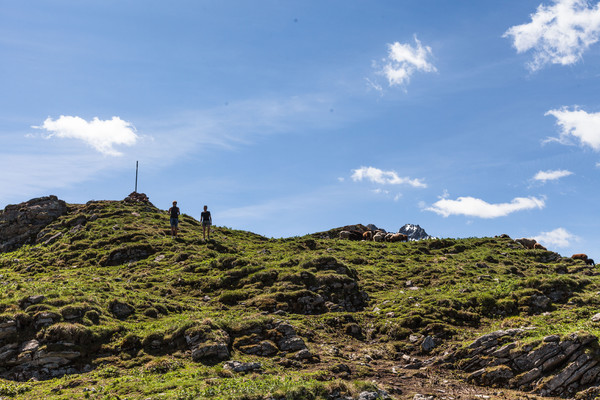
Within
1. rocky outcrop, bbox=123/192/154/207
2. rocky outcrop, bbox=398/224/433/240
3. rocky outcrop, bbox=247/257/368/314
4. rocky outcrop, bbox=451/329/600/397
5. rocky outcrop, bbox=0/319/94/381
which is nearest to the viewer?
rocky outcrop, bbox=451/329/600/397

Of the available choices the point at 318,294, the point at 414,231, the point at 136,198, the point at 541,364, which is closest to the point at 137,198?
the point at 136,198

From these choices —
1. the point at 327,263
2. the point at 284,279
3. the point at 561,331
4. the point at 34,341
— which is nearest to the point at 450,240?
the point at 327,263

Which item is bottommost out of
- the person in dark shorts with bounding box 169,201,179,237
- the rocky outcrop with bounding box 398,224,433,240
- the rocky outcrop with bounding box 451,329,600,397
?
the rocky outcrop with bounding box 451,329,600,397

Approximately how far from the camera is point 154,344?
22.5 m

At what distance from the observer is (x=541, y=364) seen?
19594 millimetres

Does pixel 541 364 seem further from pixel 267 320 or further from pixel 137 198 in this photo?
pixel 137 198

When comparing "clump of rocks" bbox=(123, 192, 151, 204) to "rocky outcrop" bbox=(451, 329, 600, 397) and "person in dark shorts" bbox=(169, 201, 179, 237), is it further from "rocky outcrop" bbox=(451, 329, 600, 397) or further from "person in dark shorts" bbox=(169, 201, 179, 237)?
"rocky outcrop" bbox=(451, 329, 600, 397)

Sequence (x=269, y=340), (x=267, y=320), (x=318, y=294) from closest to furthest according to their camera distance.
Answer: (x=269, y=340) < (x=267, y=320) < (x=318, y=294)

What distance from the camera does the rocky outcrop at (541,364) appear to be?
1856cm

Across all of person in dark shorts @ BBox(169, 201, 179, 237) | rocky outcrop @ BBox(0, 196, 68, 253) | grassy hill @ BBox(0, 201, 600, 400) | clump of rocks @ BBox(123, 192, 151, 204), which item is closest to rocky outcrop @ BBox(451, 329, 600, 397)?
grassy hill @ BBox(0, 201, 600, 400)

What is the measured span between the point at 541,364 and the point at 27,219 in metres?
59.2

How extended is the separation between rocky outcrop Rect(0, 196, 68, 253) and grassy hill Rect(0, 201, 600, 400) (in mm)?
8064

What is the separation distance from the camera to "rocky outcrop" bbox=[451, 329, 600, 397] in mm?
18562

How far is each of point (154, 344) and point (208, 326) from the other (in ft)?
9.49
